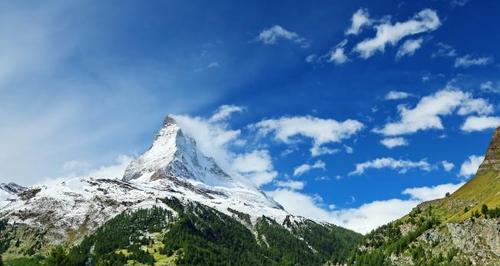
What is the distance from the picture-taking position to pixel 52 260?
19725 cm
